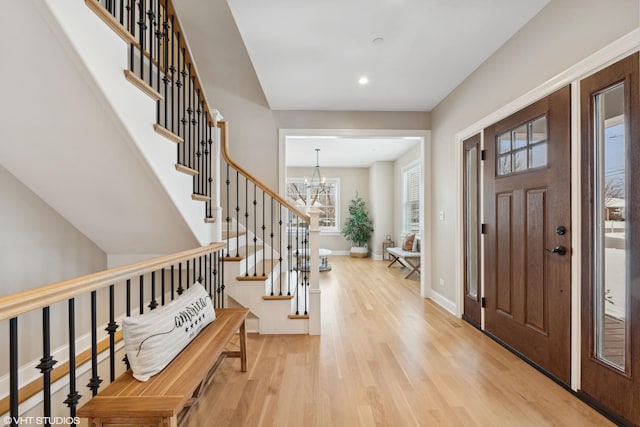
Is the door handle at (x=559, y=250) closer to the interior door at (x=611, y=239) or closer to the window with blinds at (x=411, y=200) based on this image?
the interior door at (x=611, y=239)

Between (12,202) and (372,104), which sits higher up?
(372,104)

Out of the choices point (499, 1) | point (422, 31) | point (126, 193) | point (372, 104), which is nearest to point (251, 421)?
point (126, 193)

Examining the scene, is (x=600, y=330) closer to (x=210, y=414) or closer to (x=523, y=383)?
(x=523, y=383)

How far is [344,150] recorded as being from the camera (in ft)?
20.2

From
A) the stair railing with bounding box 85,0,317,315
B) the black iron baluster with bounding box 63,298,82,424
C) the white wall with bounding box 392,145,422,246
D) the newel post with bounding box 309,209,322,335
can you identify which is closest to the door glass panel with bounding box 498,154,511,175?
the newel post with bounding box 309,209,322,335

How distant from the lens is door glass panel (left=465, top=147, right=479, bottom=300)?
2.96 m

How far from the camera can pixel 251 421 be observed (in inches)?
63.7

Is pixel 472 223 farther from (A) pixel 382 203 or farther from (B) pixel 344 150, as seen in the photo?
(A) pixel 382 203

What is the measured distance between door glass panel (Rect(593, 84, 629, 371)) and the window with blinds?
13.7ft

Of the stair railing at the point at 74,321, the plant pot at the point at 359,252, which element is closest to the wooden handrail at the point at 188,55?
the stair railing at the point at 74,321

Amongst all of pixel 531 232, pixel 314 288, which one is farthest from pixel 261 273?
pixel 531 232

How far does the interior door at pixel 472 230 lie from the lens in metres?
2.91

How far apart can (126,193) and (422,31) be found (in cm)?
252

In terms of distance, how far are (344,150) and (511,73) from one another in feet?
12.9
